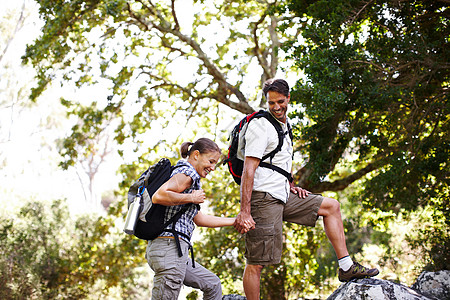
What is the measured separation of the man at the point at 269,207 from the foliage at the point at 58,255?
603 centimetres

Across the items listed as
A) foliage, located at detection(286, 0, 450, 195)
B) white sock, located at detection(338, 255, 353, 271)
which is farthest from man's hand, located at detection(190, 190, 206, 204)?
foliage, located at detection(286, 0, 450, 195)

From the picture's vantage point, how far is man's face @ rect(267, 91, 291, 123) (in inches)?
156

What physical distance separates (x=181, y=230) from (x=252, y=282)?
0.87 m

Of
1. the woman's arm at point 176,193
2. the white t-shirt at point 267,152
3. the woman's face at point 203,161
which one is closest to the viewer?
the woman's arm at point 176,193

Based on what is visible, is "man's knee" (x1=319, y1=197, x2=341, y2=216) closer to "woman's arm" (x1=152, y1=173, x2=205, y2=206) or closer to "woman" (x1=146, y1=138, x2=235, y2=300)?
"woman" (x1=146, y1=138, x2=235, y2=300)

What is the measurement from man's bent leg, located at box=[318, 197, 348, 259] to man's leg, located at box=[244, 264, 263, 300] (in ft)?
Answer: 2.27

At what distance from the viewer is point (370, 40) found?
21.6 feet

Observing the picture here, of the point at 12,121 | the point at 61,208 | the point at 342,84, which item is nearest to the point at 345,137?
the point at 342,84

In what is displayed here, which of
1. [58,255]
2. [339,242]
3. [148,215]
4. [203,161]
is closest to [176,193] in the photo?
[148,215]

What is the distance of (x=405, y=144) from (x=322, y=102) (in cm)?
169

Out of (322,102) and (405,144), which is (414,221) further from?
(322,102)

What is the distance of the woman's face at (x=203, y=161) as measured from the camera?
11.9 ft

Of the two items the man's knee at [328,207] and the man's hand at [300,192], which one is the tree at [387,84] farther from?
the man's knee at [328,207]

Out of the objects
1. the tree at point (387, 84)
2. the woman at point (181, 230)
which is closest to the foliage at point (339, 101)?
the tree at point (387, 84)
